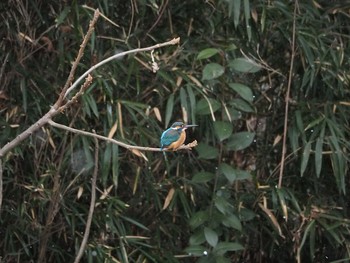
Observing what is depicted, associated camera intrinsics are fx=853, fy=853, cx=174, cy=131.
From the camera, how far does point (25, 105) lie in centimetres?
336

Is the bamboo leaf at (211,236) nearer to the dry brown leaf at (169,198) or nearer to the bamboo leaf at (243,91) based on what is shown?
the dry brown leaf at (169,198)

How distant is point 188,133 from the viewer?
365 centimetres

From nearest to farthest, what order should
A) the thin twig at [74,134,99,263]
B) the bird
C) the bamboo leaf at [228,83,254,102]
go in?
the bird
the thin twig at [74,134,99,263]
the bamboo leaf at [228,83,254,102]

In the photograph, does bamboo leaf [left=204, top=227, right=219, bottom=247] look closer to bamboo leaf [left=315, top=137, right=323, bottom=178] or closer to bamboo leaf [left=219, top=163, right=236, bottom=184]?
bamboo leaf [left=219, top=163, right=236, bottom=184]

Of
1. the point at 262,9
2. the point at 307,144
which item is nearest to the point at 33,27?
the point at 262,9

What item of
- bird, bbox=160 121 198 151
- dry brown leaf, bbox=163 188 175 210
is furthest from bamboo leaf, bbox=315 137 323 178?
bird, bbox=160 121 198 151

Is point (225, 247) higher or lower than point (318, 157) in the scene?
lower

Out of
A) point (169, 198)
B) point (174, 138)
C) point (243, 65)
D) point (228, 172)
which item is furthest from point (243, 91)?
point (174, 138)

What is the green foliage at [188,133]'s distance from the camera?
3359 mm

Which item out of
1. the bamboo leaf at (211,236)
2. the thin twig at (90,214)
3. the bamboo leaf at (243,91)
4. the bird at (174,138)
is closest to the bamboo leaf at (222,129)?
the bamboo leaf at (243,91)

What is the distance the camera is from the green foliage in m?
3.36

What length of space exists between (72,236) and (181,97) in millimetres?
718

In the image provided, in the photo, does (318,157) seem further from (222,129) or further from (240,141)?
(222,129)

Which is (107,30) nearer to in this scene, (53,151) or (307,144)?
(53,151)
